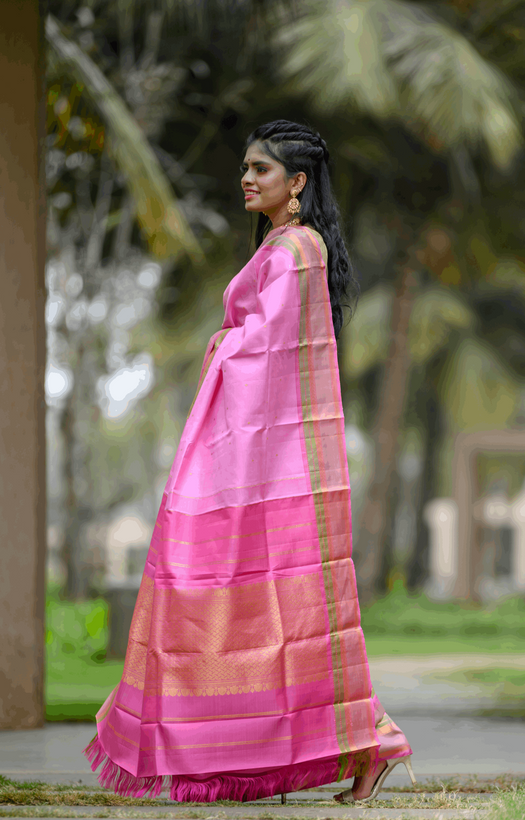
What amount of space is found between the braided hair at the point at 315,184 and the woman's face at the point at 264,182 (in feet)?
0.06

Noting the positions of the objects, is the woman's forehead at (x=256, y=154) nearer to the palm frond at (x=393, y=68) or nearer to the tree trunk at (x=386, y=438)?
the palm frond at (x=393, y=68)

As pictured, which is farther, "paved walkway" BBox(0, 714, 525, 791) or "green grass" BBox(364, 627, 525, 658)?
"green grass" BBox(364, 627, 525, 658)

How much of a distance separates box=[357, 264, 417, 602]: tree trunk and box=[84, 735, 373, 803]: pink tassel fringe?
9.11m

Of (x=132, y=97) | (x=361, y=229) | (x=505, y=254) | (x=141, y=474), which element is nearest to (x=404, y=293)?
→ (x=361, y=229)

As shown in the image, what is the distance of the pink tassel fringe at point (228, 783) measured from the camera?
253 centimetres

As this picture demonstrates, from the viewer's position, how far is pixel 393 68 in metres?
9.21

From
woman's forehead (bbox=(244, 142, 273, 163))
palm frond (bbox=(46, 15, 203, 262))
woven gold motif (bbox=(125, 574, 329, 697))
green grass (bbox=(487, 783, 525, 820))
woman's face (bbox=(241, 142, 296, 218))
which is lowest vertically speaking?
green grass (bbox=(487, 783, 525, 820))

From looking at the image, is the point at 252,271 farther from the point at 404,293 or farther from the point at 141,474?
the point at 141,474

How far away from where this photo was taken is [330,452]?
275cm

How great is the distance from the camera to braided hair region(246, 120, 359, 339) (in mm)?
2881

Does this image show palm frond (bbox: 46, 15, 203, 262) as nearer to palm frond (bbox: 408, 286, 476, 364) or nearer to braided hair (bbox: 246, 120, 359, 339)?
braided hair (bbox: 246, 120, 359, 339)

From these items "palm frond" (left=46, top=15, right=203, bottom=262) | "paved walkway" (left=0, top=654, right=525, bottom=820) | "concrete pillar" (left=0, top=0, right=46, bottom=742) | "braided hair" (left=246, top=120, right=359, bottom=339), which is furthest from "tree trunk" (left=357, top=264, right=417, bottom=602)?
"braided hair" (left=246, top=120, right=359, bottom=339)

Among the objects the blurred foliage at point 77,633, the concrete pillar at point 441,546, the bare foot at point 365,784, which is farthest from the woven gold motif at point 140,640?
the concrete pillar at point 441,546

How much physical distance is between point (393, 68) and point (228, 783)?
7902 millimetres
